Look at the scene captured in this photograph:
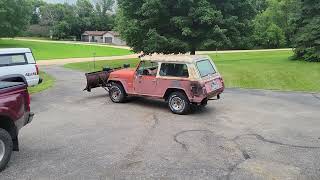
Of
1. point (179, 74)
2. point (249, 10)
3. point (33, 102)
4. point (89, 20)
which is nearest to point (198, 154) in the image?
point (179, 74)

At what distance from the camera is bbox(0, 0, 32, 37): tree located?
67625 millimetres

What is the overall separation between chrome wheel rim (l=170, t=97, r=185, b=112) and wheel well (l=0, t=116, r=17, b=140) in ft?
20.4

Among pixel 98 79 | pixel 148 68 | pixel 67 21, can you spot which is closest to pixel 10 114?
pixel 148 68

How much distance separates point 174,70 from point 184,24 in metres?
16.4

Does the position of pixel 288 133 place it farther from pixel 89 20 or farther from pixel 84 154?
pixel 89 20

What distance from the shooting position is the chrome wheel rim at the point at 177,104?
13196 millimetres

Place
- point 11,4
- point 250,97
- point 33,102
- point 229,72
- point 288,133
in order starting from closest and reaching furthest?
1. point 288,133
2. point 33,102
3. point 250,97
4. point 229,72
5. point 11,4

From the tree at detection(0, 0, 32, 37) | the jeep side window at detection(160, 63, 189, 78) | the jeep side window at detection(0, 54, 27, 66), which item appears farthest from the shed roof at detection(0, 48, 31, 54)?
the tree at detection(0, 0, 32, 37)

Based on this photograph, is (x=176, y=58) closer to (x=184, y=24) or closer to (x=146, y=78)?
(x=146, y=78)

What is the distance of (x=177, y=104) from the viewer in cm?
1332

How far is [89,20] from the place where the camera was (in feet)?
383

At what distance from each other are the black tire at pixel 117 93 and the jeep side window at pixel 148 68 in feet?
3.37

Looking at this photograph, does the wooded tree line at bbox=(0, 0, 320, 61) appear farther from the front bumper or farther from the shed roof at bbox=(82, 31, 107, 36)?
the shed roof at bbox=(82, 31, 107, 36)

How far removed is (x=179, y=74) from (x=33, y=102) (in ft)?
18.0
